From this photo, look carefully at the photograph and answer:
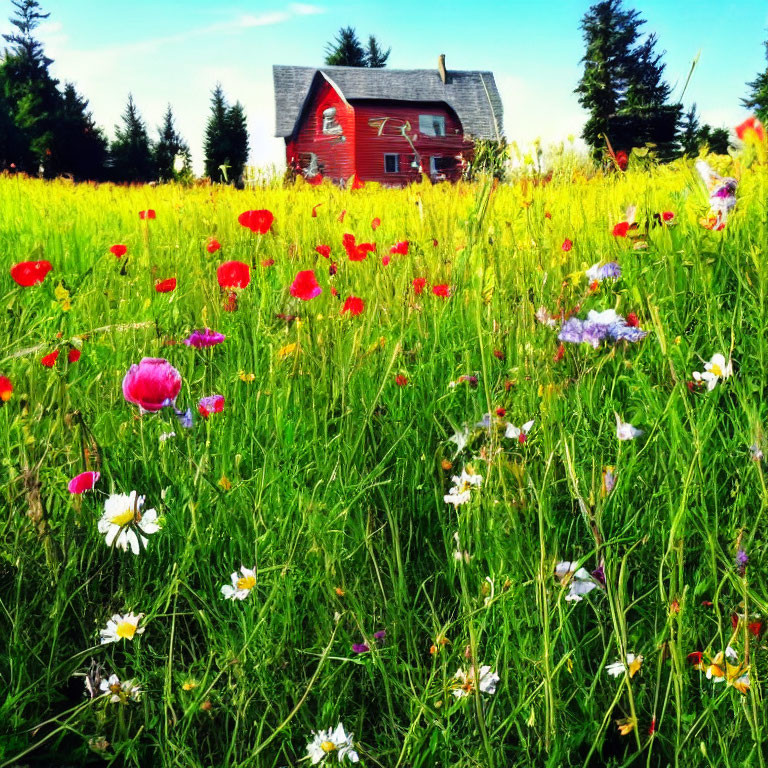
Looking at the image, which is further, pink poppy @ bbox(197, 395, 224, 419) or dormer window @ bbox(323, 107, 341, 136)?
dormer window @ bbox(323, 107, 341, 136)

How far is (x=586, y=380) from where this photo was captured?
174cm

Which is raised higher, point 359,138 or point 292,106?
point 292,106

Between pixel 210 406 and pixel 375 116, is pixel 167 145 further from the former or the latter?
pixel 210 406

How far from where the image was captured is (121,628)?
1193 mm

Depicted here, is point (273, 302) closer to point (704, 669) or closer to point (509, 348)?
point (509, 348)

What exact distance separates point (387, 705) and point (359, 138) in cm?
3529

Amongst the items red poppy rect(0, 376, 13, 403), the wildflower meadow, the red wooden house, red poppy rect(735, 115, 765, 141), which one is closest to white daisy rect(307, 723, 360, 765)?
the wildflower meadow

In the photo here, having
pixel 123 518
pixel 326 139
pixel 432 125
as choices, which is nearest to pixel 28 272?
pixel 123 518

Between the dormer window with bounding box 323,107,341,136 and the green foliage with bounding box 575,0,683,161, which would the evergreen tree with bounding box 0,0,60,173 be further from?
the green foliage with bounding box 575,0,683,161

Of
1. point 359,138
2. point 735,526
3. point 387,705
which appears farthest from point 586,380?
point 359,138

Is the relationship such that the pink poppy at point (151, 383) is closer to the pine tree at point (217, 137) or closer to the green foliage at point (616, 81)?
the green foliage at point (616, 81)

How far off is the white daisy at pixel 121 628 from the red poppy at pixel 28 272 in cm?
97

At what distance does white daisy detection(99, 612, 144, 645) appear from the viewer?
1191 millimetres

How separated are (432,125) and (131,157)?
55.0 feet
